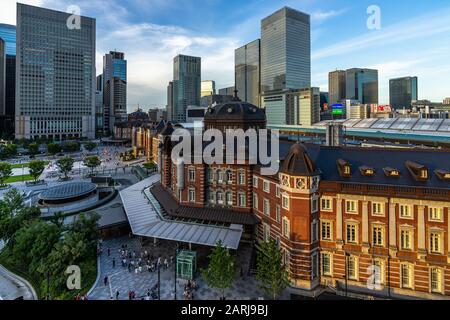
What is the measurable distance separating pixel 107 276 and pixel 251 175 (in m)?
24.2

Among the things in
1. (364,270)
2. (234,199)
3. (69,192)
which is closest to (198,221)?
(234,199)

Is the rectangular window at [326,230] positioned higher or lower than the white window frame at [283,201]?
lower

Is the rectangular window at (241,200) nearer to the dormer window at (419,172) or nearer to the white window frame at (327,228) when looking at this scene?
the white window frame at (327,228)

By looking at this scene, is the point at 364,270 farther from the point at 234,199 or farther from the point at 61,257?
the point at 61,257

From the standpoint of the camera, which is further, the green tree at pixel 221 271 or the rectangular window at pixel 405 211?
the rectangular window at pixel 405 211

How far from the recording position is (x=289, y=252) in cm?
3591

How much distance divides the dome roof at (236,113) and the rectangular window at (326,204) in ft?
82.3

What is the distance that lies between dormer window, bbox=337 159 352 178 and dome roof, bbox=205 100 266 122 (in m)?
23.4

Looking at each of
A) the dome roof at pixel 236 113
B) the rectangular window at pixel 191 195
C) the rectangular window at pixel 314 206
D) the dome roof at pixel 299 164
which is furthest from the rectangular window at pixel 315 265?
the dome roof at pixel 236 113

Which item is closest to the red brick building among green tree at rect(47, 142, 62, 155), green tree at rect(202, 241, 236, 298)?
green tree at rect(202, 241, 236, 298)

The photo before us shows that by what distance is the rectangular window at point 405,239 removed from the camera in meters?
32.6

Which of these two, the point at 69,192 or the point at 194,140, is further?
the point at 69,192

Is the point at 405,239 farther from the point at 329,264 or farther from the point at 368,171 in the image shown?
the point at 329,264

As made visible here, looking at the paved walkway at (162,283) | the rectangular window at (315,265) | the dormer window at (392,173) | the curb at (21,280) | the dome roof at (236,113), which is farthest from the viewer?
the dome roof at (236,113)
